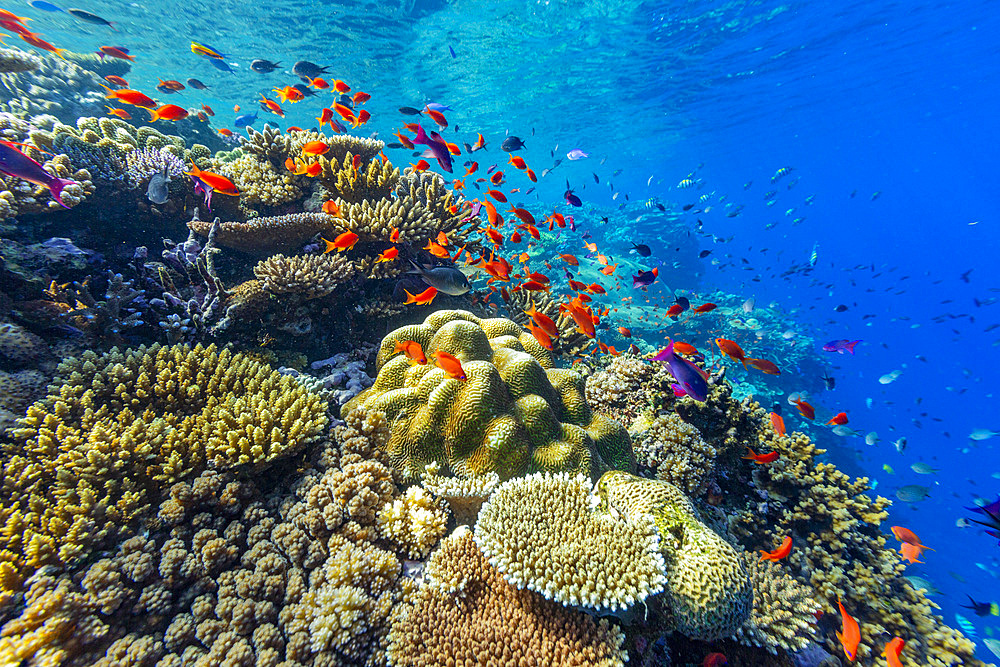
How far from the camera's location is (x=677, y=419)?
4.38 meters

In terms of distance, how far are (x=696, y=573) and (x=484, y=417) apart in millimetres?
1953

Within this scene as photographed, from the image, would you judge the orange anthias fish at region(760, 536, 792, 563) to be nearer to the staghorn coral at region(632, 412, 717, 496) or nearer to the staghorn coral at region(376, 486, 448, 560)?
the staghorn coral at region(632, 412, 717, 496)

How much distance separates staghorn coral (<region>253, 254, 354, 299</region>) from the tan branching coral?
3435mm

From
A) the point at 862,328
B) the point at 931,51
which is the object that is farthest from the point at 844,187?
the point at 931,51

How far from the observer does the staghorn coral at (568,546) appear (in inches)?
90.0

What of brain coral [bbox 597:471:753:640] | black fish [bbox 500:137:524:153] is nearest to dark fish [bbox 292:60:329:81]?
black fish [bbox 500:137:524:153]

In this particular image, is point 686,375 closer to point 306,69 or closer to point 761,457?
point 761,457

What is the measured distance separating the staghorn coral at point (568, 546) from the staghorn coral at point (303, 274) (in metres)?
3.36

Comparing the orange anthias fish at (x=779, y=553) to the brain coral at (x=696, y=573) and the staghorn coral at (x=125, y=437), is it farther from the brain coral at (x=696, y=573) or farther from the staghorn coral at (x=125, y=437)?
the staghorn coral at (x=125, y=437)

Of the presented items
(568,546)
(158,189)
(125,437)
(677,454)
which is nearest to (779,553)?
(677,454)

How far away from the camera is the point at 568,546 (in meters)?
2.49

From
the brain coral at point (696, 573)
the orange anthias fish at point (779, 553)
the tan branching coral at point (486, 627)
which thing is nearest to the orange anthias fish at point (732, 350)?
the orange anthias fish at point (779, 553)

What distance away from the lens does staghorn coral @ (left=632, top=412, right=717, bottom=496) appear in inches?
158

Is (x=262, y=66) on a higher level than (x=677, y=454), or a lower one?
higher
